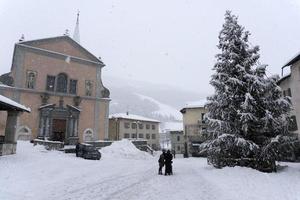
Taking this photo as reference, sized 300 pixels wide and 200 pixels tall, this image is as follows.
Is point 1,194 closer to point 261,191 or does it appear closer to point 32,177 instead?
point 32,177

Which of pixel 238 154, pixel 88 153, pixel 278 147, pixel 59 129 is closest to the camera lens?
pixel 278 147

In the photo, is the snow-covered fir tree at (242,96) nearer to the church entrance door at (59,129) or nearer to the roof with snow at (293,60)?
the roof with snow at (293,60)

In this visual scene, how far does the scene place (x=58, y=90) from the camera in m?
35.9

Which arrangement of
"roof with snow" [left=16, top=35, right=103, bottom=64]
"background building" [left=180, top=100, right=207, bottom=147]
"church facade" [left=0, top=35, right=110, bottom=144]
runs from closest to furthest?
"church facade" [left=0, top=35, right=110, bottom=144], "roof with snow" [left=16, top=35, right=103, bottom=64], "background building" [left=180, top=100, right=207, bottom=147]

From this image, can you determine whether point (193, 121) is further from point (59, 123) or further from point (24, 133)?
point (24, 133)

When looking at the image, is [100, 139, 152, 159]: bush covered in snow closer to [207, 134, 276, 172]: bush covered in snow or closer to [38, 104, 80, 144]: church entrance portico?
[38, 104, 80, 144]: church entrance portico

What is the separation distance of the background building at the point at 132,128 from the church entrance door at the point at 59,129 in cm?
2203

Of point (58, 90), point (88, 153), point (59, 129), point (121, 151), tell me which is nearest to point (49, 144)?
point (88, 153)

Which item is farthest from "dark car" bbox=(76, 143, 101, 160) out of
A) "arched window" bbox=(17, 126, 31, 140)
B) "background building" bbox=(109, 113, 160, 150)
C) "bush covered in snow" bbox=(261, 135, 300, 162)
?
"background building" bbox=(109, 113, 160, 150)

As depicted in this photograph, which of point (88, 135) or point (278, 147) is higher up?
point (88, 135)

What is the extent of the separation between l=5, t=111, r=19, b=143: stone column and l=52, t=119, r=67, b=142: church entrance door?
1533cm

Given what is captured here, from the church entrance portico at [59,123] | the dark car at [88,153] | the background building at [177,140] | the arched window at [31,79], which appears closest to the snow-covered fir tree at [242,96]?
the dark car at [88,153]

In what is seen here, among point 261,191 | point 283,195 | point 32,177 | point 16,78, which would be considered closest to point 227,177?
point 261,191

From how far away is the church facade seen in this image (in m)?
33.0
